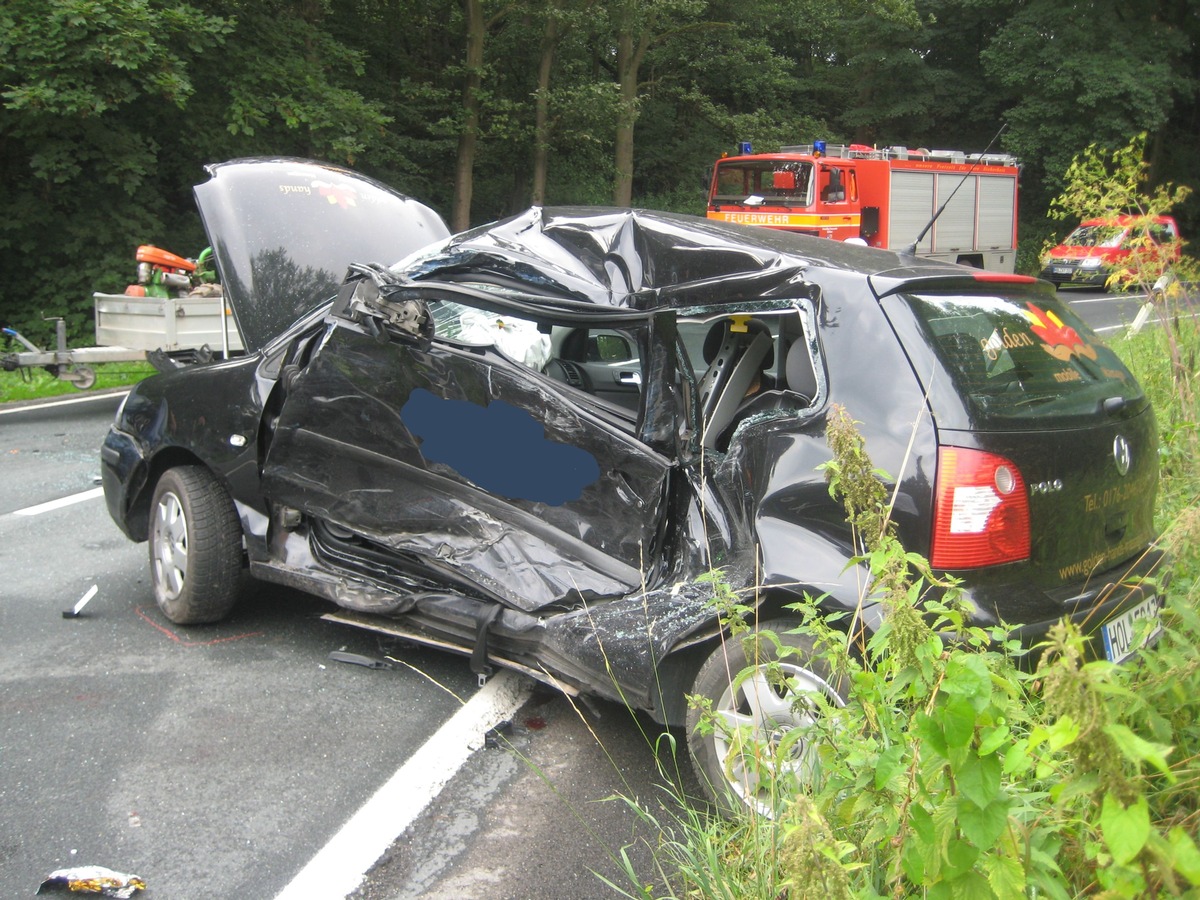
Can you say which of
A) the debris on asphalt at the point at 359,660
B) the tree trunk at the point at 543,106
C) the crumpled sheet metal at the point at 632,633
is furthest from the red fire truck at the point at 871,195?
the crumpled sheet metal at the point at 632,633

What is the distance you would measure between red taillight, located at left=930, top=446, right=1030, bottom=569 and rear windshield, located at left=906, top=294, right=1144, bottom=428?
140 millimetres

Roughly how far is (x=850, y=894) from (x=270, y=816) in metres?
2.02

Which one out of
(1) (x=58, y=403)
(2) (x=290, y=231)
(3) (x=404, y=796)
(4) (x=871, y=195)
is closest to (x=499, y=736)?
(3) (x=404, y=796)

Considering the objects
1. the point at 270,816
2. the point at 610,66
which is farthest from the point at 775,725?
the point at 610,66

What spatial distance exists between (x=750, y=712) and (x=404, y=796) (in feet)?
3.71

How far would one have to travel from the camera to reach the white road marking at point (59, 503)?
255 inches

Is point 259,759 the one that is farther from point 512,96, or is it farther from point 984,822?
point 512,96

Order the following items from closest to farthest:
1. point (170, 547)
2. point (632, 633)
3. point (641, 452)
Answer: point (632, 633) → point (641, 452) → point (170, 547)

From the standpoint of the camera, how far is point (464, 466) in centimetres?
378

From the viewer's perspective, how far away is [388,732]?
364cm

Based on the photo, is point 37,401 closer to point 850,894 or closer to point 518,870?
point 518,870

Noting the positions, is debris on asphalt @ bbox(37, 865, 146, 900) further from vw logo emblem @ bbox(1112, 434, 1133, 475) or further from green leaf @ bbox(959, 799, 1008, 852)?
vw logo emblem @ bbox(1112, 434, 1133, 475)

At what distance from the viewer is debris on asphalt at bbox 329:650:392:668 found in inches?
165

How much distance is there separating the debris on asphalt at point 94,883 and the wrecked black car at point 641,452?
125 centimetres
